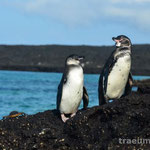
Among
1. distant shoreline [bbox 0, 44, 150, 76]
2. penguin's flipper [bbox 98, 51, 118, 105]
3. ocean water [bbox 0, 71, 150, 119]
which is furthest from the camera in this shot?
distant shoreline [bbox 0, 44, 150, 76]

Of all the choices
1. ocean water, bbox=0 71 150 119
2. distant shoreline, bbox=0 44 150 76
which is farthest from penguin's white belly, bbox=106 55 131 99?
distant shoreline, bbox=0 44 150 76

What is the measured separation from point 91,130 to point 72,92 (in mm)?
1429

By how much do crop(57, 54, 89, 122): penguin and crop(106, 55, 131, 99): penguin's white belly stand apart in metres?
0.79

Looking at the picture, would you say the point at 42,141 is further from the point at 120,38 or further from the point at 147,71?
the point at 147,71

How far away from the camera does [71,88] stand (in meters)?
7.57

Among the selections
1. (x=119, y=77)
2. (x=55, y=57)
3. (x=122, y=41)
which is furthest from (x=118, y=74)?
(x=55, y=57)

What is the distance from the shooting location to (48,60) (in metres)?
79.1

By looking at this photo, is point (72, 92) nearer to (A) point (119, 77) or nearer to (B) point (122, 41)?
(A) point (119, 77)

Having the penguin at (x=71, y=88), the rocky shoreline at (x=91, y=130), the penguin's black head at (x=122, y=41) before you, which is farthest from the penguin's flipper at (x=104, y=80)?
the rocky shoreline at (x=91, y=130)

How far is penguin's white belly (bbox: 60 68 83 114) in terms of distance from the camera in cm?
753

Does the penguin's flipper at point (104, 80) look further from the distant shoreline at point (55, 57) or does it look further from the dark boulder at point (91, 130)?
the distant shoreline at point (55, 57)

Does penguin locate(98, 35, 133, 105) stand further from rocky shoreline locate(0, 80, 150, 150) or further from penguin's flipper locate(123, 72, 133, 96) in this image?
rocky shoreline locate(0, 80, 150, 150)

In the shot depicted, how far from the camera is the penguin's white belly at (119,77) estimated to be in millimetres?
8188

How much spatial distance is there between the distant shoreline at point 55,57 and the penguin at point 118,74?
58962mm
